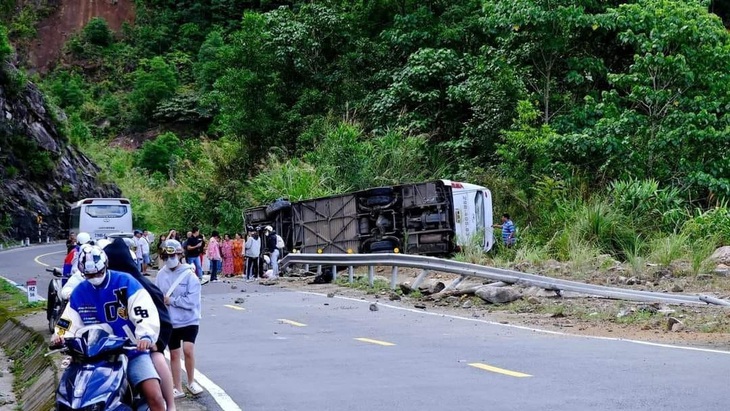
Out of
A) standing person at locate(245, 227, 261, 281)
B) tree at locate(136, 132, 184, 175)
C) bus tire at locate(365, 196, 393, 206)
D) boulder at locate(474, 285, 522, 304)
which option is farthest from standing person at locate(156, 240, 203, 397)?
tree at locate(136, 132, 184, 175)

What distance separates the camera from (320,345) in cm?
1305

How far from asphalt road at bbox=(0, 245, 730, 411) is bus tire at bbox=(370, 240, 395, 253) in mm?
9741

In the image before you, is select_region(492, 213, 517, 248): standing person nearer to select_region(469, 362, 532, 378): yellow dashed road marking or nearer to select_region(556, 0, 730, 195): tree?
select_region(556, 0, 730, 195): tree

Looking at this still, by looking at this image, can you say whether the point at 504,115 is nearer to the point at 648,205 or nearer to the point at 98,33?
the point at 648,205

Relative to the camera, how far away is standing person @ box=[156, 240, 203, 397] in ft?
A: 31.4

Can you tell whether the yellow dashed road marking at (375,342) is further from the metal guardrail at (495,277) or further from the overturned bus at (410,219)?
the overturned bus at (410,219)

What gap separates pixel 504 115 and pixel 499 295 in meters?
14.6

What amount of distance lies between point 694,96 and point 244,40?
20324mm

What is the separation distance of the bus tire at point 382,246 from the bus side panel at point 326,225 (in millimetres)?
544

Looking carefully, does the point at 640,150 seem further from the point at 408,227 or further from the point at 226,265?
the point at 226,265

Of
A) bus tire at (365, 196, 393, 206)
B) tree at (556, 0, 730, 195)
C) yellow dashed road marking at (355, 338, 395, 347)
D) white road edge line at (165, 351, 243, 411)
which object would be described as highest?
tree at (556, 0, 730, 195)

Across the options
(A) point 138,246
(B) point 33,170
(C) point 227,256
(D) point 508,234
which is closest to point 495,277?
(D) point 508,234

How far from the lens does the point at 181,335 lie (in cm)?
971

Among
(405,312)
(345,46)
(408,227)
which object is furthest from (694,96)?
(345,46)
